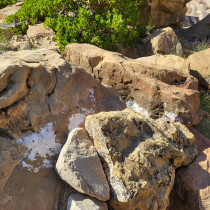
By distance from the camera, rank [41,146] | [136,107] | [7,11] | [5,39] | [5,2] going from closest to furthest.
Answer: [41,146], [136,107], [5,39], [7,11], [5,2]

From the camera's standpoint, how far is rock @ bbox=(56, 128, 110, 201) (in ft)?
6.93

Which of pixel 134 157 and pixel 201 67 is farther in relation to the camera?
pixel 201 67

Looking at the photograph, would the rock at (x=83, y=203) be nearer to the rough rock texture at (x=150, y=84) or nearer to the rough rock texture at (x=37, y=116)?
the rough rock texture at (x=37, y=116)

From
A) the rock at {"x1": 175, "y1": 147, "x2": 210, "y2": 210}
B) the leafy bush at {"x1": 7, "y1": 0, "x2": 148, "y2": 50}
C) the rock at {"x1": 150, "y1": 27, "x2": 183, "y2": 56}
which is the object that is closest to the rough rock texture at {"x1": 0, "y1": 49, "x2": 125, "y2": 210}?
the rock at {"x1": 175, "y1": 147, "x2": 210, "y2": 210}

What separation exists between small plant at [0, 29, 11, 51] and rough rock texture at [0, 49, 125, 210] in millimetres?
2916

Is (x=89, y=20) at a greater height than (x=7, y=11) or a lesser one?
greater

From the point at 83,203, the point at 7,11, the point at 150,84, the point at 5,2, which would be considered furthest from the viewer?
the point at 5,2

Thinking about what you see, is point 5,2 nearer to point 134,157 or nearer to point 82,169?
point 82,169

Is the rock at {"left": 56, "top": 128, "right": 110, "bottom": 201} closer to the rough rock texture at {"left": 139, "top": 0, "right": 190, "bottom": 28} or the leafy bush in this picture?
the leafy bush

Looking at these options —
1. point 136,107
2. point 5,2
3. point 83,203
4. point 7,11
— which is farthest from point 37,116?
point 5,2

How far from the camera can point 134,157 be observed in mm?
2258

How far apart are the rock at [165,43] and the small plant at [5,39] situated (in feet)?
13.1

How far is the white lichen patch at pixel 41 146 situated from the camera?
2277 millimetres

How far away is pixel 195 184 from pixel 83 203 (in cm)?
135
